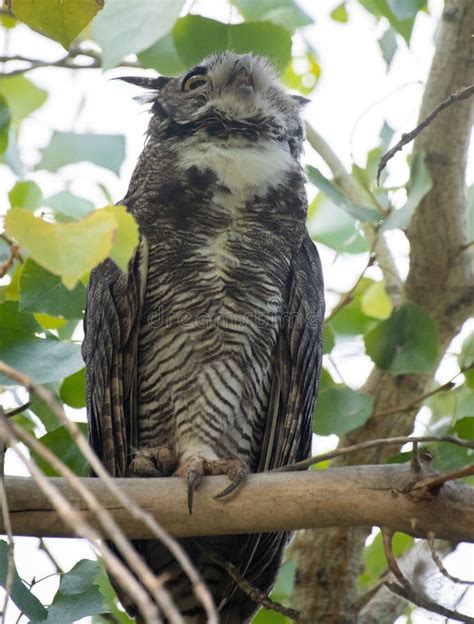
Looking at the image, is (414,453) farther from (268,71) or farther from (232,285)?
(268,71)

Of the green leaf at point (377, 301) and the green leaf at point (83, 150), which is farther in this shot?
the green leaf at point (377, 301)

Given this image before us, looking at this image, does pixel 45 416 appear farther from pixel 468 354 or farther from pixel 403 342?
pixel 468 354

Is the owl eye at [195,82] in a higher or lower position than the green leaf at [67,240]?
higher

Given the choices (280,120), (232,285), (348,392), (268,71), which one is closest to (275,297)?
(232,285)

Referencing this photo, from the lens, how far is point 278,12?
93.4 inches

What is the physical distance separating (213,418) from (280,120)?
89 centimetres

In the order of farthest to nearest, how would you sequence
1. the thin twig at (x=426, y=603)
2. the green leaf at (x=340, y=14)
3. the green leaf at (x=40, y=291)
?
the green leaf at (x=340, y=14), the green leaf at (x=40, y=291), the thin twig at (x=426, y=603)

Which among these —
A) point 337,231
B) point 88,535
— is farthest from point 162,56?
point 88,535

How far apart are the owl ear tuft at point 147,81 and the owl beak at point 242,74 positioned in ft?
0.76

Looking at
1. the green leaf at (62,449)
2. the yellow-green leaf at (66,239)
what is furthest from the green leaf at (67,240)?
the green leaf at (62,449)

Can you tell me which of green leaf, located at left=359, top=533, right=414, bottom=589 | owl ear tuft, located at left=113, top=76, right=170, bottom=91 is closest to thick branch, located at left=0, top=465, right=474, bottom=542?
green leaf, located at left=359, top=533, right=414, bottom=589

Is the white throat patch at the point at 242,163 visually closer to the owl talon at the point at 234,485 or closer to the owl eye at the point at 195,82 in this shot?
the owl eye at the point at 195,82

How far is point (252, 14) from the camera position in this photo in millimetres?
2355

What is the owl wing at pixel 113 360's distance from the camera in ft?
7.19
